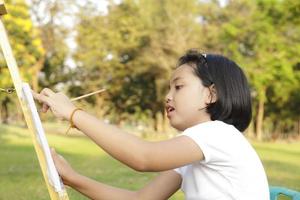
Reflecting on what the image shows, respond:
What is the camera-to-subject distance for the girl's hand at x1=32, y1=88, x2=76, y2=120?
1964mm

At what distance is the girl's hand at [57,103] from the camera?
1.96 m

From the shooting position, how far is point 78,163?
13.4 meters

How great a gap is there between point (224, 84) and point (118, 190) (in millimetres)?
847

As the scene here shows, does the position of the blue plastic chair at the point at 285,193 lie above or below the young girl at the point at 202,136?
below

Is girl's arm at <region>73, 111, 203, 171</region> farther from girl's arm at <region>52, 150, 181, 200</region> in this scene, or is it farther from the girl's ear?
girl's arm at <region>52, 150, 181, 200</region>

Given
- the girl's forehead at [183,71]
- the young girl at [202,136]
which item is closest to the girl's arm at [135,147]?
the young girl at [202,136]

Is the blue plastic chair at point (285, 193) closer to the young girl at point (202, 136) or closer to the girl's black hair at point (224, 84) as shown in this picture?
the young girl at point (202, 136)

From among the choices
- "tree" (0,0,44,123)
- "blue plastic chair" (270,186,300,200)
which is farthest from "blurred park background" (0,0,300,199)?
"blue plastic chair" (270,186,300,200)

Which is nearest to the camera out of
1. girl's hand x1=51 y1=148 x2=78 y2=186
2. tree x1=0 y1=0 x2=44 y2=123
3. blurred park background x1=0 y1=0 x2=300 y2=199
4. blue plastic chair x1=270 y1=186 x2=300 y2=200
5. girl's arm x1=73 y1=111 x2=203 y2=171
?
girl's arm x1=73 y1=111 x2=203 y2=171

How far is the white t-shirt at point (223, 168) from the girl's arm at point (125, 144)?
0.29ft

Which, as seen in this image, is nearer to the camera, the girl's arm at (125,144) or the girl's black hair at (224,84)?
the girl's arm at (125,144)

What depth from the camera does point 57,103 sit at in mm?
1983

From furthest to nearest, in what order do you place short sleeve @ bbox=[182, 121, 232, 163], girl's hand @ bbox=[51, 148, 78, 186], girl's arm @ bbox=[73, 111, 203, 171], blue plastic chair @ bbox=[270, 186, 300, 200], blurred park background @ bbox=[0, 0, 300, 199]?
1. blurred park background @ bbox=[0, 0, 300, 199]
2. blue plastic chair @ bbox=[270, 186, 300, 200]
3. girl's hand @ bbox=[51, 148, 78, 186]
4. short sleeve @ bbox=[182, 121, 232, 163]
5. girl's arm @ bbox=[73, 111, 203, 171]

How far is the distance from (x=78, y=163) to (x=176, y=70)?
11232 mm
